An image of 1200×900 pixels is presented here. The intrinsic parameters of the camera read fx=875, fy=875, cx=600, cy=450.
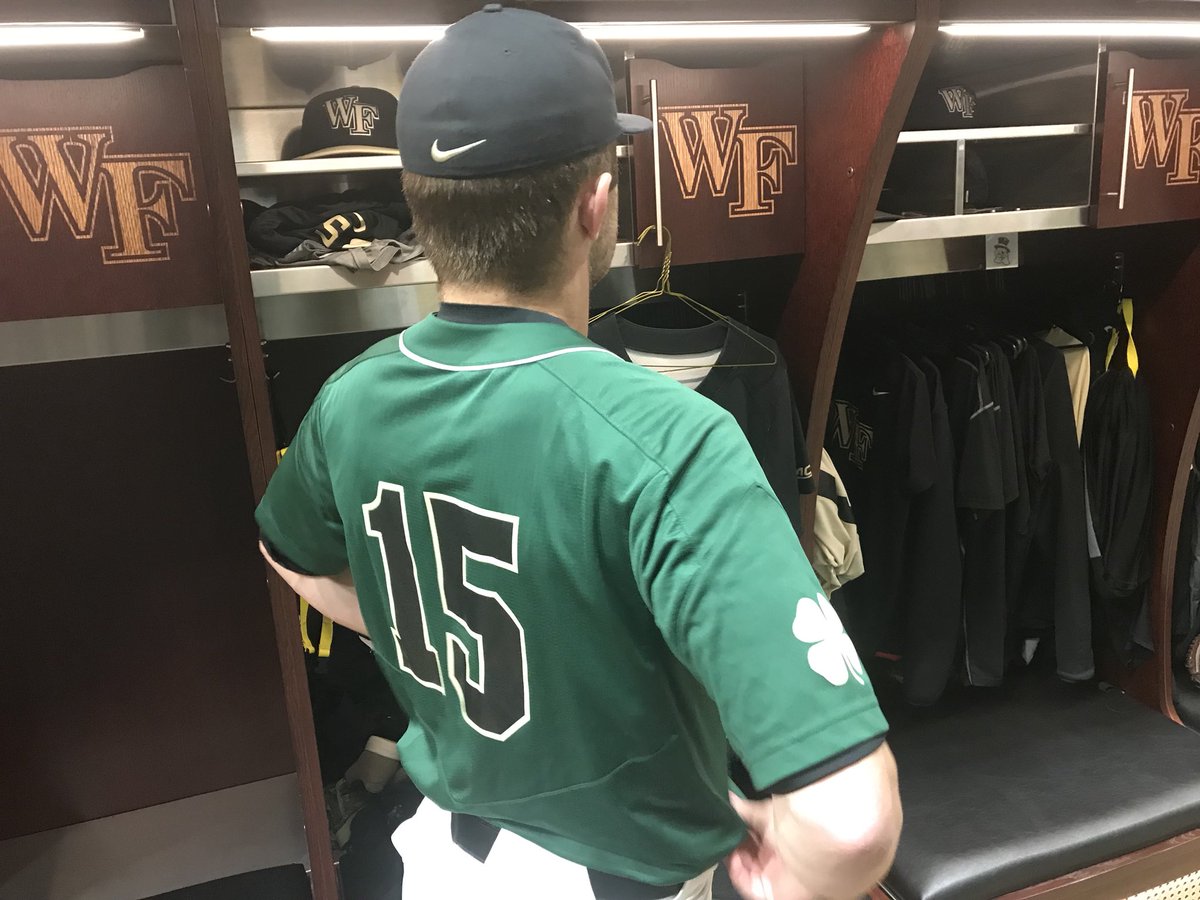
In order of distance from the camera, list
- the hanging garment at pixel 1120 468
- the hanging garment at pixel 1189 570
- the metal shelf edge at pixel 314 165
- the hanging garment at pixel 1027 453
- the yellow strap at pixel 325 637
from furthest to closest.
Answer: the hanging garment at pixel 1189 570 < the hanging garment at pixel 1120 468 < the hanging garment at pixel 1027 453 < the yellow strap at pixel 325 637 < the metal shelf edge at pixel 314 165

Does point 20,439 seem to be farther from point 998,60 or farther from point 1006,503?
point 998,60

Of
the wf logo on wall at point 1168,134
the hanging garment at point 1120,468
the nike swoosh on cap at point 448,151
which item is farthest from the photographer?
the hanging garment at point 1120,468

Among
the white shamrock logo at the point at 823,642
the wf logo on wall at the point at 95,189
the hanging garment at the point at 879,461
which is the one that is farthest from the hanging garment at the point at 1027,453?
the wf logo on wall at the point at 95,189

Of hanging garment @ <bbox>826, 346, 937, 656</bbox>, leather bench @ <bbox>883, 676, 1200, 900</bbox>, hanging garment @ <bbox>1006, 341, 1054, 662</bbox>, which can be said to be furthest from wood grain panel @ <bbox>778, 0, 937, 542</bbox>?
leather bench @ <bbox>883, 676, 1200, 900</bbox>

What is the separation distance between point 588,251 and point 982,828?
148 cm

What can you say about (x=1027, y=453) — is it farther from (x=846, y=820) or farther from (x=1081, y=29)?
(x=846, y=820)

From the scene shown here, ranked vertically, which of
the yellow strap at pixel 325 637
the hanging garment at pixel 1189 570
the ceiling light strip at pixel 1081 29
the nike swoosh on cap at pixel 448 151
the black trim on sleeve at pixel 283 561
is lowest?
the hanging garment at pixel 1189 570

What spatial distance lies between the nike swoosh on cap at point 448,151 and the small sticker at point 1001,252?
1.58 metres

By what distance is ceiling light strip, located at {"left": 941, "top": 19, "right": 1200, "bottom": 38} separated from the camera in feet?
4.89

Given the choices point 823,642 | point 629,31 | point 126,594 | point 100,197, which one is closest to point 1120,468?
point 629,31

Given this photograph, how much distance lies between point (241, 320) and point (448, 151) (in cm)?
62

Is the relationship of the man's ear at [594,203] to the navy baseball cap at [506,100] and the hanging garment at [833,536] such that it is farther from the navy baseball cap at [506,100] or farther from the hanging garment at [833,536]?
the hanging garment at [833,536]

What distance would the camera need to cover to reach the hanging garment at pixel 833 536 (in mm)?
1729

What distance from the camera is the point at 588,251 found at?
83cm
